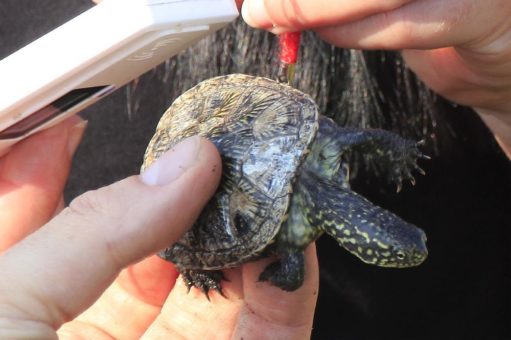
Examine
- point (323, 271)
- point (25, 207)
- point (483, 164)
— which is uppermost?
point (25, 207)

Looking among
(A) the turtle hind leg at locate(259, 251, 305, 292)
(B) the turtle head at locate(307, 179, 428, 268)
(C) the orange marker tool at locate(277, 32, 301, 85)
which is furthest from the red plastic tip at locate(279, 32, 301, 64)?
(A) the turtle hind leg at locate(259, 251, 305, 292)

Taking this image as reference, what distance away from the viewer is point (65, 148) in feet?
3.85

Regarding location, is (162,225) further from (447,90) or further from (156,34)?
(447,90)

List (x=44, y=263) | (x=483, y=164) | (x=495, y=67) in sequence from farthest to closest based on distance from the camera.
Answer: (x=483, y=164)
(x=495, y=67)
(x=44, y=263)

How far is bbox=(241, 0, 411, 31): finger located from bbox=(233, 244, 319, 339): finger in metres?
0.43

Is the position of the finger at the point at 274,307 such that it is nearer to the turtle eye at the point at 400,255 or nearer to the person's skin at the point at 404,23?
the turtle eye at the point at 400,255

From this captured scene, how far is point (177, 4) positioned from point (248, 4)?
0.18 m

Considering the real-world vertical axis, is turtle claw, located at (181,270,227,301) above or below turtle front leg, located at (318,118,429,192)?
below

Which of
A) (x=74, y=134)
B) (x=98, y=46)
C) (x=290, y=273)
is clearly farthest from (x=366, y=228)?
(x=74, y=134)

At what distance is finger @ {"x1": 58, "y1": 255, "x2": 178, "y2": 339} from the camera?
3.75ft

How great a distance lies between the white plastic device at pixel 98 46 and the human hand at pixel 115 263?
161 millimetres

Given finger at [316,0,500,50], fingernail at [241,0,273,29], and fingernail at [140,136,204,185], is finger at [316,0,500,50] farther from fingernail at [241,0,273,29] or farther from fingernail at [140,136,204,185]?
fingernail at [140,136,204,185]

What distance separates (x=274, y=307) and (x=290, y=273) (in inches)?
5.5

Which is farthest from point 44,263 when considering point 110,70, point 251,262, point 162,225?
point 251,262
